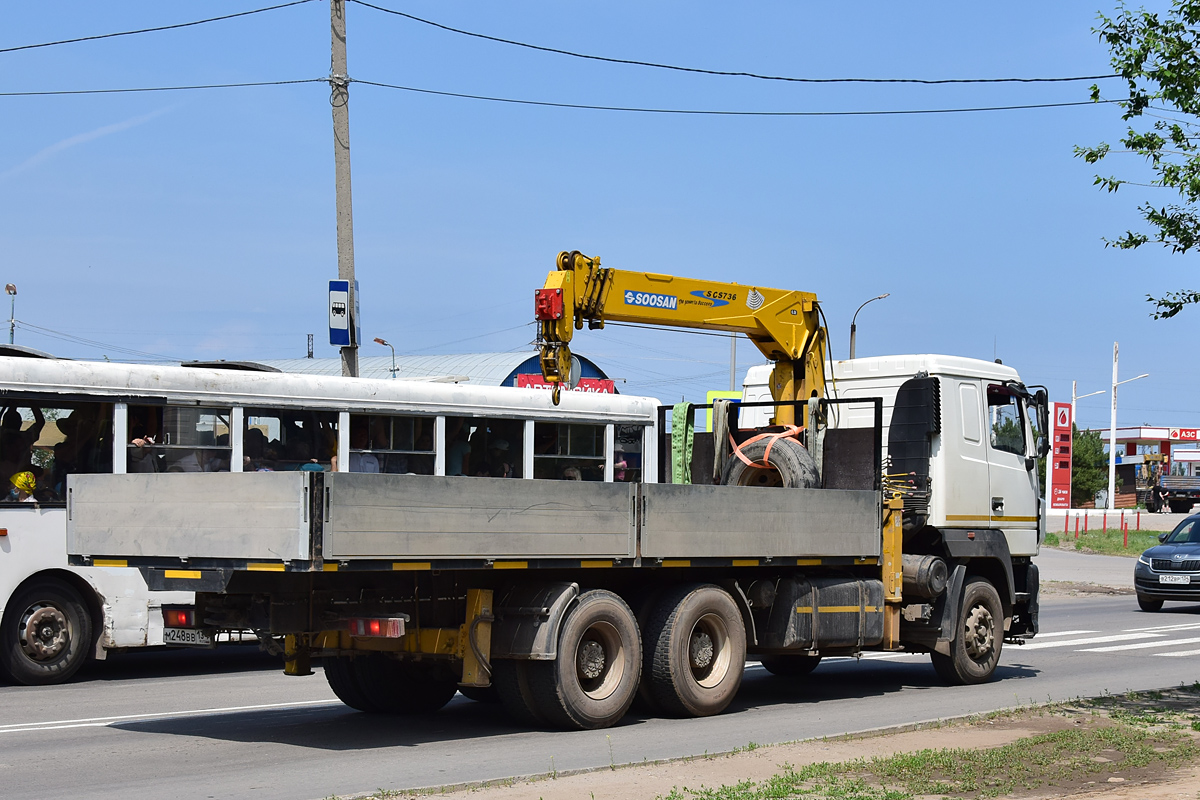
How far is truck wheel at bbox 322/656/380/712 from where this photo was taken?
11.0 metres

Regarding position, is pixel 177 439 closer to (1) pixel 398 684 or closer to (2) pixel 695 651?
(1) pixel 398 684

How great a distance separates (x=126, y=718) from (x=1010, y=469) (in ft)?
28.6

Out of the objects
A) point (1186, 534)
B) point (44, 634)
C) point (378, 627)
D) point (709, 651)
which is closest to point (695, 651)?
point (709, 651)

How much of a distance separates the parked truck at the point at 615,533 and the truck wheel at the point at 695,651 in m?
0.02

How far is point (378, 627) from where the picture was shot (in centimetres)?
912

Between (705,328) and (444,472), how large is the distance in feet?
11.8

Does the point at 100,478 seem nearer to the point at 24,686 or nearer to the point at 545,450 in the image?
the point at 24,686

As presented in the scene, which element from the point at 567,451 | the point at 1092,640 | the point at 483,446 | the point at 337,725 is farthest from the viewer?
the point at 1092,640

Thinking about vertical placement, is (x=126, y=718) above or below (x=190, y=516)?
below

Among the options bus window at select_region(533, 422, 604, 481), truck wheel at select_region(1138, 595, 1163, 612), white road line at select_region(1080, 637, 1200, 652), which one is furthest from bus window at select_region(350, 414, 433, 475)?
truck wheel at select_region(1138, 595, 1163, 612)

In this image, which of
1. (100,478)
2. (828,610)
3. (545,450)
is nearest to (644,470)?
(545,450)

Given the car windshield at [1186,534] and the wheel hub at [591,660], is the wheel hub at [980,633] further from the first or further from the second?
the car windshield at [1186,534]

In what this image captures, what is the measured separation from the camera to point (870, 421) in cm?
1371

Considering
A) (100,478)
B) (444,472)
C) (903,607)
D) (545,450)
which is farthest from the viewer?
(545,450)
